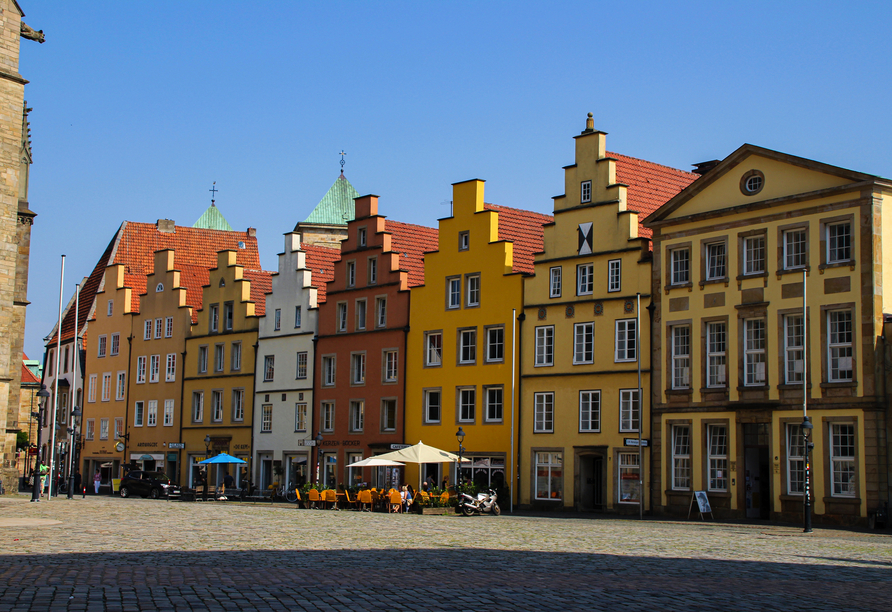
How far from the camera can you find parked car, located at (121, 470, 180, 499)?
5883cm

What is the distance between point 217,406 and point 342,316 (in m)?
12.5

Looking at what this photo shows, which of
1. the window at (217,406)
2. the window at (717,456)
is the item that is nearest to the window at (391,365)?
the window at (217,406)

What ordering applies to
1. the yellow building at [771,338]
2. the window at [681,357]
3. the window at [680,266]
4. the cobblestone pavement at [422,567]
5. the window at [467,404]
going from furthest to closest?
the window at [467,404] → the window at [680,266] → the window at [681,357] → the yellow building at [771,338] → the cobblestone pavement at [422,567]

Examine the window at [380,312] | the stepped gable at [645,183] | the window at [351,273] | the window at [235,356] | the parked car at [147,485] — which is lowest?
the parked car at [147,485]

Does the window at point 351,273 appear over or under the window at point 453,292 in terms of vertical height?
over

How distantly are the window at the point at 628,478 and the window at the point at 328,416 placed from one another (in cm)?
1876

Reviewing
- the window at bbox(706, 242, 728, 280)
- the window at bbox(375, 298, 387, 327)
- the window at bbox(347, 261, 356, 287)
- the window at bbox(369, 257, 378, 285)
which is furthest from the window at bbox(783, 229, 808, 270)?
the window at bbox(347, 261, 356, 287)

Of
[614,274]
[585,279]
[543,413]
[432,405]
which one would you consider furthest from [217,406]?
[614,274]

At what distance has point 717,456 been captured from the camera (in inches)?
1585

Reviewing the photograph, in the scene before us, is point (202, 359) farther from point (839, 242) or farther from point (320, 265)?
point (839, 242)

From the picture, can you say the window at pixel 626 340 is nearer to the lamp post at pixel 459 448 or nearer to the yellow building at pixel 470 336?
the yellow building at pixel 470 336

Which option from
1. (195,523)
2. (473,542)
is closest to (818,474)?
(473,542)

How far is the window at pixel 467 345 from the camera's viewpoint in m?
50.8

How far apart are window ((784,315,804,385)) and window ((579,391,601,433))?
8.81 metres
